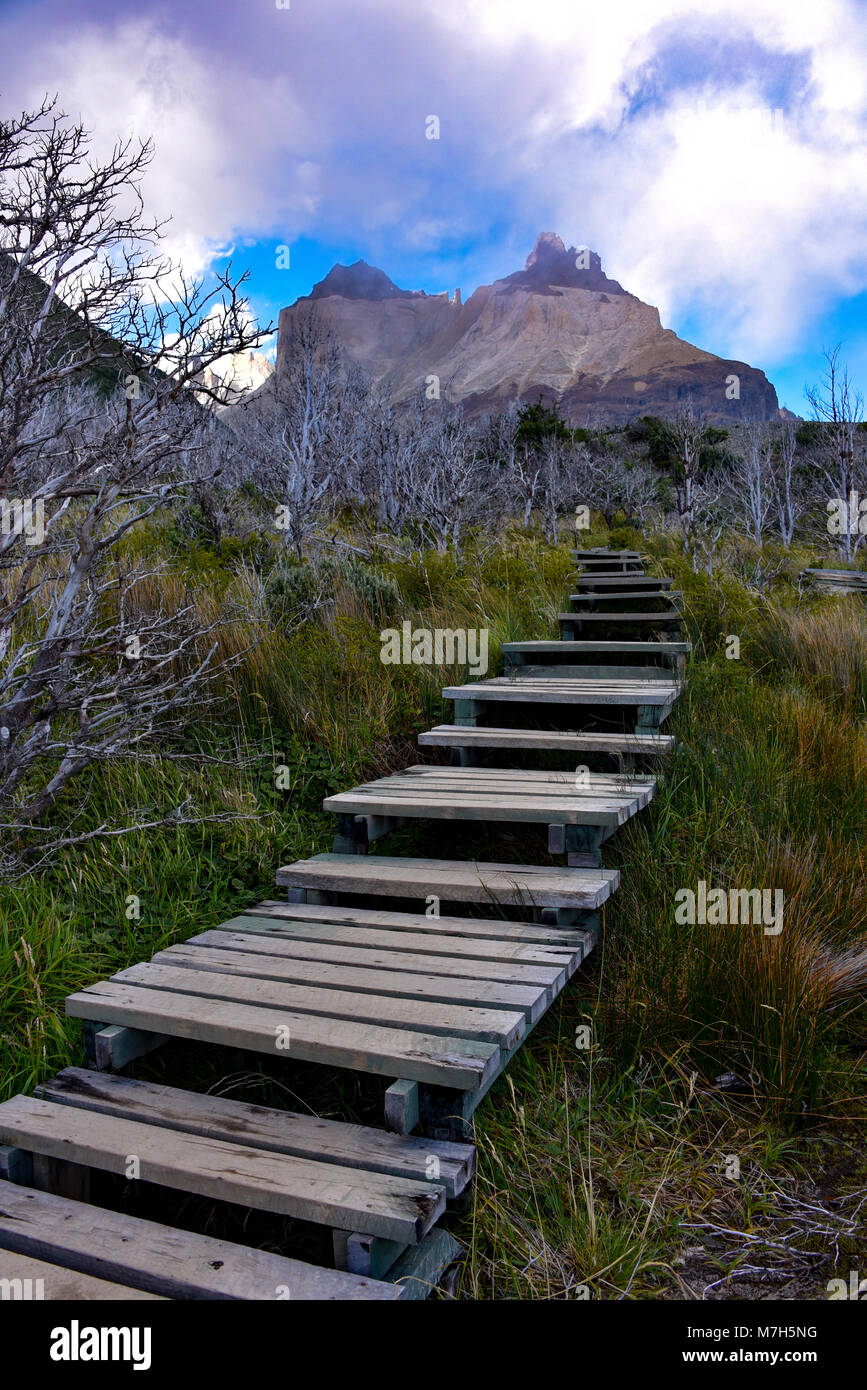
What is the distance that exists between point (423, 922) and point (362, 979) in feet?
1.81

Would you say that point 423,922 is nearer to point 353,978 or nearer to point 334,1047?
point 353,978

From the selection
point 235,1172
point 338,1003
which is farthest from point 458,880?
point 235,1172

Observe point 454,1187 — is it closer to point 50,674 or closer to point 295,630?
point 50,674

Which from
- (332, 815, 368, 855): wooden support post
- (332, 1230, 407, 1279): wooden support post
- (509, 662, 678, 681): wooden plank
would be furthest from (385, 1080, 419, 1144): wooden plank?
(509, 662, 678, 681): wooden plank

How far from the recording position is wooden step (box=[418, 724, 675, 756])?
14.0 ft

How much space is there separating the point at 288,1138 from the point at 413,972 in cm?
70

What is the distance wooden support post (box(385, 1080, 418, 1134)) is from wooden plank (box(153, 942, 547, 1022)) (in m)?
0.27

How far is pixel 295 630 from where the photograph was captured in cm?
585

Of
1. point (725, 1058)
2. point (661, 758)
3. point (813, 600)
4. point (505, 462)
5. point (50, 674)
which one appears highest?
point (505, 462)

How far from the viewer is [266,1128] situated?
7.21ft

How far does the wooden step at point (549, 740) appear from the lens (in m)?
4.27

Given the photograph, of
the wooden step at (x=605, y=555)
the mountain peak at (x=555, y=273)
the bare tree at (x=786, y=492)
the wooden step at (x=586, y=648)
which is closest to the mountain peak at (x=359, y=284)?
the mountain peak at (x=555, y=273)

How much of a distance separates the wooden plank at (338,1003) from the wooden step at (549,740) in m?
2.02
